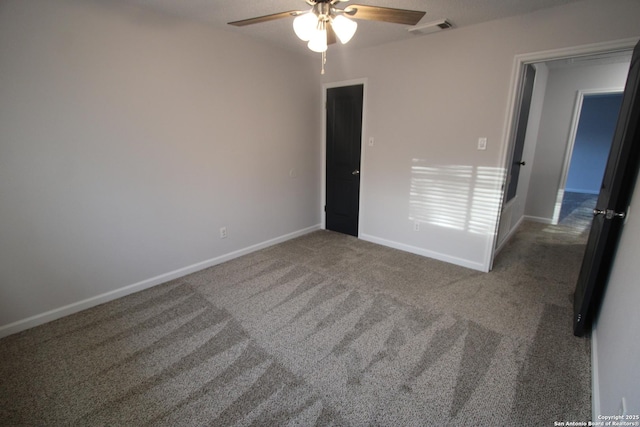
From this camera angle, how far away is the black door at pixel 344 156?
3779 millimetres

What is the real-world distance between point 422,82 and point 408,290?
7.36 feet

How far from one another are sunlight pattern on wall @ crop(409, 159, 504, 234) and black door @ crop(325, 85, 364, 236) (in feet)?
2.82

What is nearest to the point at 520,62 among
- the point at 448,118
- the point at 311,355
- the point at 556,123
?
the point at 448,118

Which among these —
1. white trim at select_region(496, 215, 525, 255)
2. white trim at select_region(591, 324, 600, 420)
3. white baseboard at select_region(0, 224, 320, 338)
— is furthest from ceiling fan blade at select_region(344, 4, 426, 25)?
white trim at select_region(496, 215, 525, 255)

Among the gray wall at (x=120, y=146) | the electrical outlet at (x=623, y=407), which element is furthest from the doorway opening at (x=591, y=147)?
the gray wall at (x=120, y=146)

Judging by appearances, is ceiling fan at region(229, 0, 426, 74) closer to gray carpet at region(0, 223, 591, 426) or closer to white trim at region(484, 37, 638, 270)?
white trim at region(484, 37, 638, 270)

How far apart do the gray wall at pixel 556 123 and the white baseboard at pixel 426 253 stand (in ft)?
9.29

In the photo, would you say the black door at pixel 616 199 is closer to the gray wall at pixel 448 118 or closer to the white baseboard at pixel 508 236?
the gray wall at pixel 448 118

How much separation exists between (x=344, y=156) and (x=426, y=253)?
1.71 meters

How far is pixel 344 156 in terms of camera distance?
4.00 meters

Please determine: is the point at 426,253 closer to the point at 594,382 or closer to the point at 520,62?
the point at 594,382

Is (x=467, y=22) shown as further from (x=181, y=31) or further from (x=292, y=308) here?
(x=292, y=308)

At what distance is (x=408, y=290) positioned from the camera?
8.80 ft

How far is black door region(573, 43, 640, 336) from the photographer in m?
1.73
